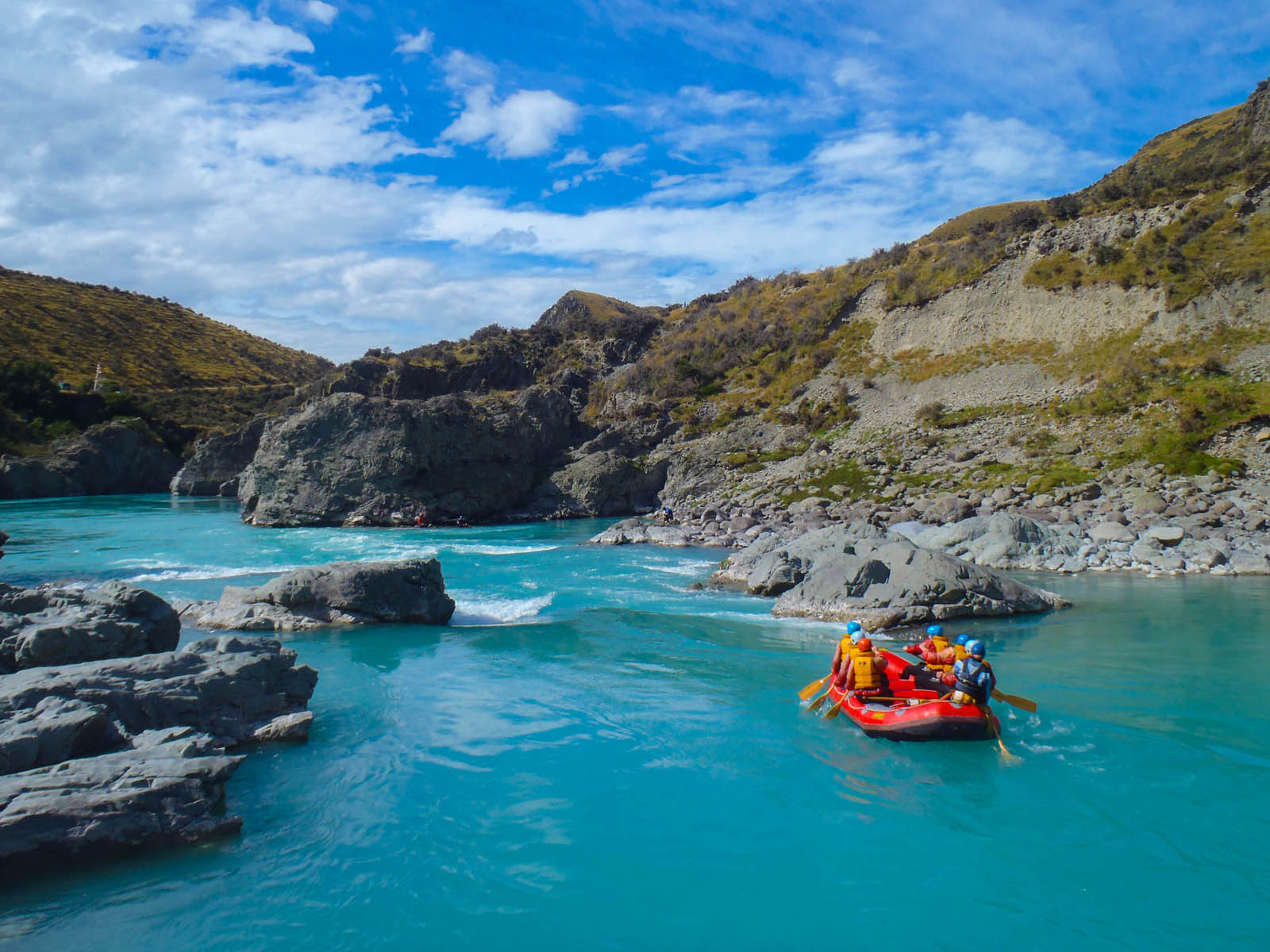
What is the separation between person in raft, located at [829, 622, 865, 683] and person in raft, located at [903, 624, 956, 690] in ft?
3.52

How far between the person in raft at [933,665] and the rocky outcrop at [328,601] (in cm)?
1227

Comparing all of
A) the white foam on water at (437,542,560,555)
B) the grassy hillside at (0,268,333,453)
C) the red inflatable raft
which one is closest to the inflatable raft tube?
the red inflatable raft

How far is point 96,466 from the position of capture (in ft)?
→ 219

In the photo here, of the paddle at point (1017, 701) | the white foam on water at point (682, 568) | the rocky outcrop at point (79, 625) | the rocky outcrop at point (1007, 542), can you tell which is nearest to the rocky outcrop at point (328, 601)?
the rocky outcrop at point (79, 625)

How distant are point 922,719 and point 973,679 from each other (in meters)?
0.96

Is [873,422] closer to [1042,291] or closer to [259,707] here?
[1042,291]

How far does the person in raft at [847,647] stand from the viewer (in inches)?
472

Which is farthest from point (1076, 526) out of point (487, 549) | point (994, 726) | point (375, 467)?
point (375, 467)

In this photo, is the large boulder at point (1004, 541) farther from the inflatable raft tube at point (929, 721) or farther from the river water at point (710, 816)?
the inflatable raft tube at point (929, 721)

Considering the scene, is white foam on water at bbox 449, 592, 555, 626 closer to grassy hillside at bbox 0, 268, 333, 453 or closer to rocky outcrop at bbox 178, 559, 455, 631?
rocky outcrop at bbox 178, 559, 455, 631

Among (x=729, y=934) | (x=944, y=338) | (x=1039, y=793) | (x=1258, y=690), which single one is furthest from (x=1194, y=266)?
(x=729, y=934)

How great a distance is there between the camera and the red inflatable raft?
10.9 m

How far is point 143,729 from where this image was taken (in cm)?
981

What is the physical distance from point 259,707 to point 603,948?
7200mm
